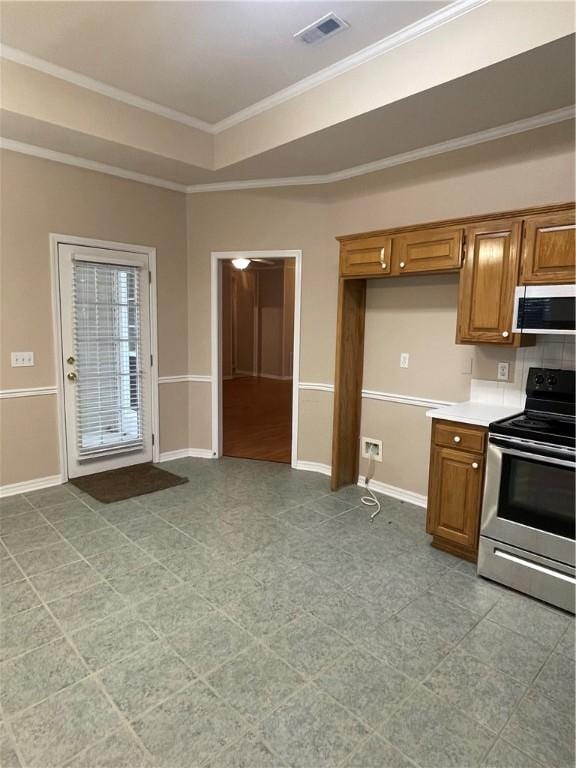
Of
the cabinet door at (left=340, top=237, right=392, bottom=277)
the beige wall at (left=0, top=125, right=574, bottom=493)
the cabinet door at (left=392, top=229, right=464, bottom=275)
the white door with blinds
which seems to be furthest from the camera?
the white door with blinds

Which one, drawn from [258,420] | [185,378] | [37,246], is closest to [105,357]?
[185,378]

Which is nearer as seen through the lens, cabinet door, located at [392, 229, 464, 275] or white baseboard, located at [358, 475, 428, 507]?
cabinet door, located at [392, 229, 464, 275]

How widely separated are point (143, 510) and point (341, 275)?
244 centimetres

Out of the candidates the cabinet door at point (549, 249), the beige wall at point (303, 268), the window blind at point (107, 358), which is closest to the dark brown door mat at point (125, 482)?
the window blind at point (107, 358)

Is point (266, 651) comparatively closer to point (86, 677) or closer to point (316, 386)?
point (86, 677)

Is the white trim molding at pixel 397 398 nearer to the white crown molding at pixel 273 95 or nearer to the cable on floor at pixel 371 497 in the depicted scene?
the cable on floor at pixel 371 497

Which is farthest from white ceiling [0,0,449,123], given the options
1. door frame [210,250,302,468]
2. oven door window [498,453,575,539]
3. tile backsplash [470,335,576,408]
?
oven door window [498,453,575,539]

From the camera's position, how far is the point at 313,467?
4.50 m

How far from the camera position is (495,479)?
2.56 m

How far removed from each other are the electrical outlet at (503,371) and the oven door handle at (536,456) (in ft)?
2.26

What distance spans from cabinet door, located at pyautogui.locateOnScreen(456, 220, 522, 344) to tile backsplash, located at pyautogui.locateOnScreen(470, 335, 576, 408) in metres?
0.29

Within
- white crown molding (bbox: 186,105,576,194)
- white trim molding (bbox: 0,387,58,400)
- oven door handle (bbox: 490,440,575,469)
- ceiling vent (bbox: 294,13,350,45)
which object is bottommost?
→ oven door handle (bbox: 490,440,575,469)

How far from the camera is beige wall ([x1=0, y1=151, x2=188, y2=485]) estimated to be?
3553 millimetres

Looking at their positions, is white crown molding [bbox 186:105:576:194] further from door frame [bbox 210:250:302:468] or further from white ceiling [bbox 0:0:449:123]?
white ceiling [bbox 0:0:449:123]
